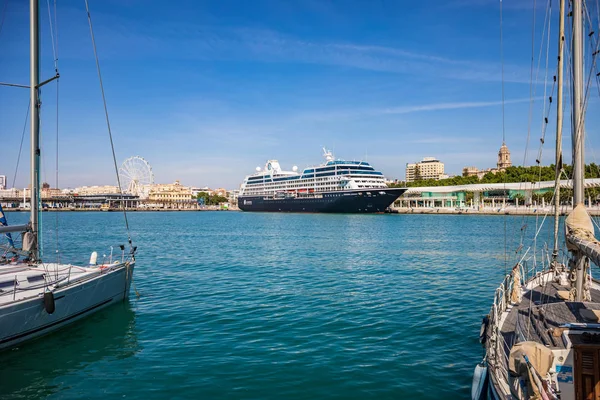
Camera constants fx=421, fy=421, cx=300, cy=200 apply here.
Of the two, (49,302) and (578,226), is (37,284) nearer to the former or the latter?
(49,302)

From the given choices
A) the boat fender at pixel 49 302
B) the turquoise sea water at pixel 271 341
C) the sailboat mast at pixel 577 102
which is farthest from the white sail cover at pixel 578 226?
the boat fender at pixel 49 302

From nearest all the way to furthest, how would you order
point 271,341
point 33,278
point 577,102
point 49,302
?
point 577,102 → point 49,302 → point 271,341 → point 33,278

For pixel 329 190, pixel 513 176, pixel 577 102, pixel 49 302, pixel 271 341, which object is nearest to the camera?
pixel 577 102

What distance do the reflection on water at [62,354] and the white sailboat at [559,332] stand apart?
9.28m

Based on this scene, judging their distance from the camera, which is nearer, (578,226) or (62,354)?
(578,226)

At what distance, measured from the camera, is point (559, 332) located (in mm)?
7051

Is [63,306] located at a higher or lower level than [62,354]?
higher

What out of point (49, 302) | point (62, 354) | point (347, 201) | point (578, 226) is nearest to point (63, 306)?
point (49, 302)

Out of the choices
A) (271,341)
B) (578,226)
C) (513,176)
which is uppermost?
(513,176)

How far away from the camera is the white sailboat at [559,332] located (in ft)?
20.1

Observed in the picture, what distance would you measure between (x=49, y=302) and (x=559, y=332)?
1264 cm

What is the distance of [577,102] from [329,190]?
330 feet

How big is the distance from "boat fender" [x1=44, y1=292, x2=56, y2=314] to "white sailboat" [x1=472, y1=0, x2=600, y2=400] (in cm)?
1132

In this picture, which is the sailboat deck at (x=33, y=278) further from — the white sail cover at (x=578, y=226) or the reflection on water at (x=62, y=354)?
the white sail cover at (x=578, y=226)
